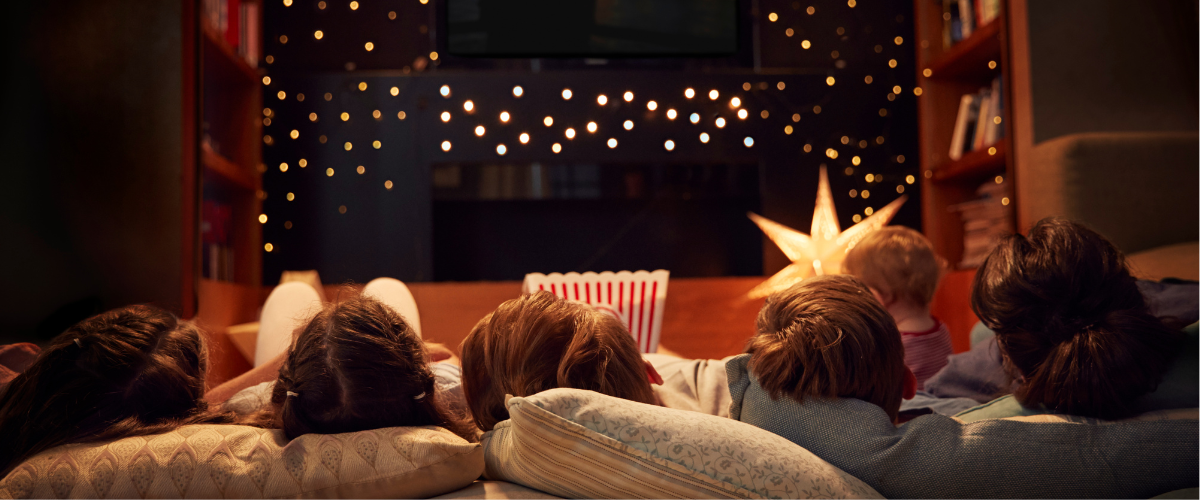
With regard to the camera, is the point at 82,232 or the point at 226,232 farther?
the point at 226,232

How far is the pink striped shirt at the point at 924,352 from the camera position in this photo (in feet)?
5.59

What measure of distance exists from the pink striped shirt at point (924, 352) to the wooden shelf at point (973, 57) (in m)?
1.62

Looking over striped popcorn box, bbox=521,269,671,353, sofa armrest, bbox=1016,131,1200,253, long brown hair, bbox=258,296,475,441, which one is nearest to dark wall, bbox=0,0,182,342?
striped popcorn box, bbox=521,269,671,353

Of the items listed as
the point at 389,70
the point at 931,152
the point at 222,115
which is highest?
the point at 389,70

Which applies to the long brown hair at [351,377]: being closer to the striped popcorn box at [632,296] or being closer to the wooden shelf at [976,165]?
the striped popcorn box at [632,296]

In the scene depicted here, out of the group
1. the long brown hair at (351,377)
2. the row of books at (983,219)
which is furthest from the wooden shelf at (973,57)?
the long brown hair at (351,377)

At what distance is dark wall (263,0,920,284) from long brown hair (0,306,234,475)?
8.50ft

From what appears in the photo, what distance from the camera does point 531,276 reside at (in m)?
2.33

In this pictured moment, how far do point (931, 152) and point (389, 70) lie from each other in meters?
2.55

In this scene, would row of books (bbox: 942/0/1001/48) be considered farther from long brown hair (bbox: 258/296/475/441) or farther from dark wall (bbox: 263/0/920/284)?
long brown hair (bbox: 258/296/475/441)

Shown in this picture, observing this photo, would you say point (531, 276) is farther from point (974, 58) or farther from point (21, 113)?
point (974, 58)

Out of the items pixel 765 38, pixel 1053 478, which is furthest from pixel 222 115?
pixel 1053 478

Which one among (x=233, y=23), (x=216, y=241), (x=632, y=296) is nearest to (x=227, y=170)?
(x=216, y=241)

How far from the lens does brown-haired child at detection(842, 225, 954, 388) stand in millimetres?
1728
